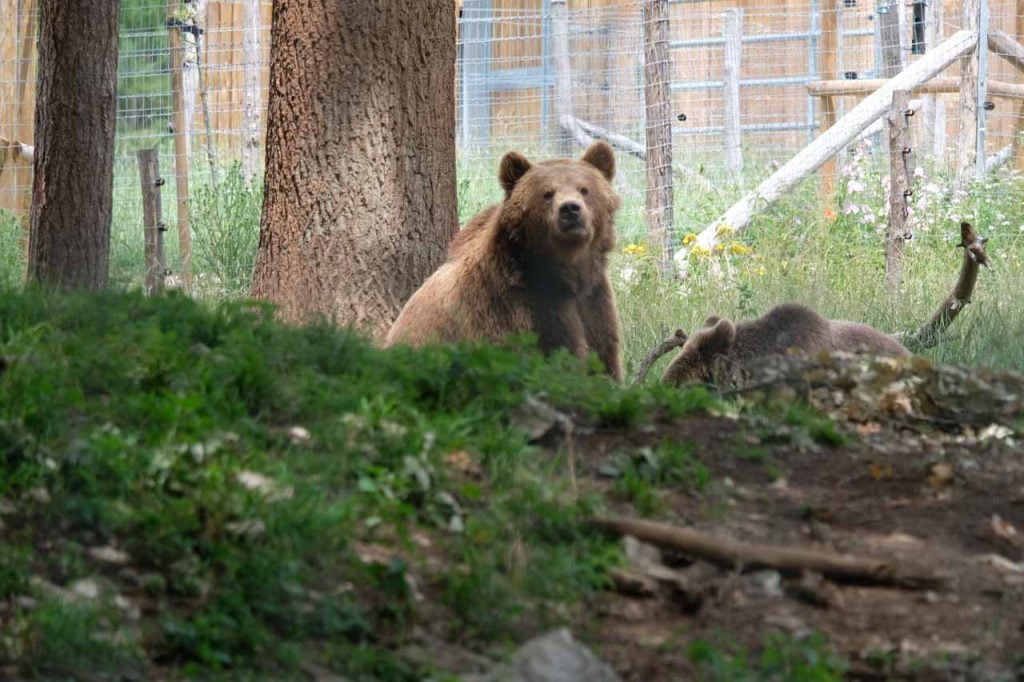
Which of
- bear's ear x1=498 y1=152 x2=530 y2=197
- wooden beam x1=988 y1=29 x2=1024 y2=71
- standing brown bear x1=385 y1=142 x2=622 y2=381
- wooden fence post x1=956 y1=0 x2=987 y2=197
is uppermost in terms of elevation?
wooden beam x1=988 y1=29 x2=1024 y2=71

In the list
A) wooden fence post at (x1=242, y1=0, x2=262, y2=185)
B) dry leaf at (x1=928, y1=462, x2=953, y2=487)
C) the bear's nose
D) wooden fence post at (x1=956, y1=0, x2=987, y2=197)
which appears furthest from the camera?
wooden fence post at (x1=242, y1=0, x2=262, y2=185)

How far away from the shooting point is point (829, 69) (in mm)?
15164

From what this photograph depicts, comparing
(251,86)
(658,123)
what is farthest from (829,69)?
→ (251,86)

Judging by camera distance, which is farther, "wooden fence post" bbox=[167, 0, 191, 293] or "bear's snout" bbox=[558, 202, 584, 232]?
"wooden fence post" bbox=[167, 0, 191, 293]

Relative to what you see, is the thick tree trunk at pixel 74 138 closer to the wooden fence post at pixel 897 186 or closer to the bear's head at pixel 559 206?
the bear's head at pixel 559 206

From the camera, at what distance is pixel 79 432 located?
4.01m

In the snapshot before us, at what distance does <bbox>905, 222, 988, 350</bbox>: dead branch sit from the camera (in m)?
7.91

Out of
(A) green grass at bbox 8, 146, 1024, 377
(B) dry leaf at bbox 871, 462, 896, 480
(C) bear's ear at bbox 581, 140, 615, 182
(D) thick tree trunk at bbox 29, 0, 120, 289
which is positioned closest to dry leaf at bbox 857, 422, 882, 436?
(B) dry leaf at bbox 871, 462, 896, 480

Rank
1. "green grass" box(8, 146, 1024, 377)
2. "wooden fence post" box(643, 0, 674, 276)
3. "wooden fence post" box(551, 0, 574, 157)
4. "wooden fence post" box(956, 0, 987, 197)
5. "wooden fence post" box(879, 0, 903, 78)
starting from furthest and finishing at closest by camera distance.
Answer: "wooden fence post" box(551, 0, 574, 157)
"wooden fence post" box(879, 0, 903, 78)
"wooden fence post" box(956, 0, 987, 197)
"wooden fence post" box(643, 0, 674, 276)
"green grass" box(8, 146, 1024, 377)

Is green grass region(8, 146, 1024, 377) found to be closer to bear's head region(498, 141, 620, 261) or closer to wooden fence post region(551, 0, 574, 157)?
bear's head region(498, 141, 620, 261)

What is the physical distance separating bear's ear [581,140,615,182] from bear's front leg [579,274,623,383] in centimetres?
64

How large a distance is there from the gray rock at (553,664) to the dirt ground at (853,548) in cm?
9

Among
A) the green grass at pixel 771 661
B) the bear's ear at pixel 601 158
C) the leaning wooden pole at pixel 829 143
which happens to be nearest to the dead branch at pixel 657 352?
the bear's ear at pixel 601 158

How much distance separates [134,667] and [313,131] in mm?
4982
